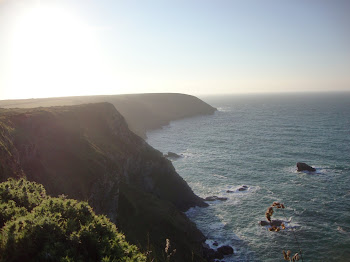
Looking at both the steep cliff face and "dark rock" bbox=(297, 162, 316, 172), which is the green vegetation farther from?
"dark rock" bbox=(297, 162, 316, 172)

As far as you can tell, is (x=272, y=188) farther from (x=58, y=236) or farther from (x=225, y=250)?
(x=58, y=236)

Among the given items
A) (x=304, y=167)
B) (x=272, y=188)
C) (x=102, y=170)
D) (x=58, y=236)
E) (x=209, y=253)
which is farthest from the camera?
(x=304, y=167)

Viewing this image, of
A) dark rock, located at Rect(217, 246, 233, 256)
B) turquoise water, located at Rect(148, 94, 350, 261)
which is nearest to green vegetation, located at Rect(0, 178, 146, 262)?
turquoise water, located at Rect(148, 94, 350, 261)

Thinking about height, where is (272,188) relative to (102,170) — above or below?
below

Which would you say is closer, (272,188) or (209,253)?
(209,253)

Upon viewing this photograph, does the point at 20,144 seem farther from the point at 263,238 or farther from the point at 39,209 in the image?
the point at 263,238

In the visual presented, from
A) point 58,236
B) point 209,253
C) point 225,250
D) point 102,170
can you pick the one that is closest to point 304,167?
point 225,250

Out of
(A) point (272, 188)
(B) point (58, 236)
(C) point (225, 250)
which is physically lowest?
(C) point (225, 250)
